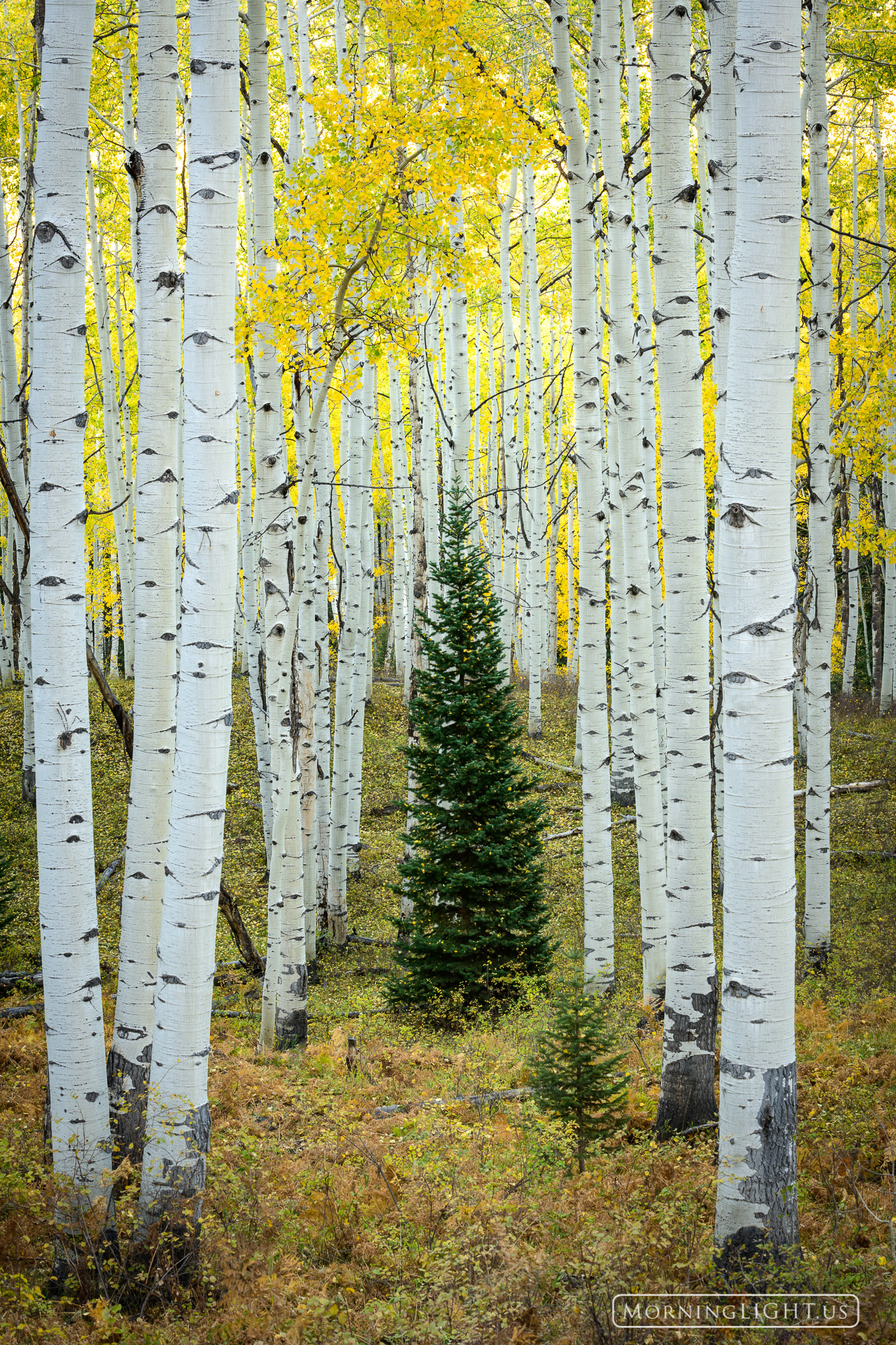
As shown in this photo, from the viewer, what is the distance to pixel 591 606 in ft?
22.6

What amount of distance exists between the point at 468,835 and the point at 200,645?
435 cm

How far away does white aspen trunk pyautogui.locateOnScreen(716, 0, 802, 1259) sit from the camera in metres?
2.75

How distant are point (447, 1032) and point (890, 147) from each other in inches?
714

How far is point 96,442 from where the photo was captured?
70.7ft

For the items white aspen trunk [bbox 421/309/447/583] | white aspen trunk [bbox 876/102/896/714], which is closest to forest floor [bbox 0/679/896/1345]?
white aspen trunk [bbox 421/309/447/583]

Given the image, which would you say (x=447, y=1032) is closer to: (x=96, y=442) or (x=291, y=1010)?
(x=291, y=1010)

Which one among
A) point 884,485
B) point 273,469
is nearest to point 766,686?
point 273,469

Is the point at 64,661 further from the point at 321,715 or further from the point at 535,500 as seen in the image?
the point at 535,500

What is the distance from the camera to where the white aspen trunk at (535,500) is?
597 inches

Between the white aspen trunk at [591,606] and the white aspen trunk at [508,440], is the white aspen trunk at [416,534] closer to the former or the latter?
the white aspen trunk at [508,440]

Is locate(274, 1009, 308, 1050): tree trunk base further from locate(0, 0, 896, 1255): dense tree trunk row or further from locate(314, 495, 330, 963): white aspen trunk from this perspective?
locate(314, 495, 330, 963): white aspen trunk

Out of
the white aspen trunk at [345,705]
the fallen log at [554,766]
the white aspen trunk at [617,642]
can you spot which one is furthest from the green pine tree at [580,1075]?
the fallen log at [554,766]

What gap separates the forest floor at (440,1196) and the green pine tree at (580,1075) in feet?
0.44

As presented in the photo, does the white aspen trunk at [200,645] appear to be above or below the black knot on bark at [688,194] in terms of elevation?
below
